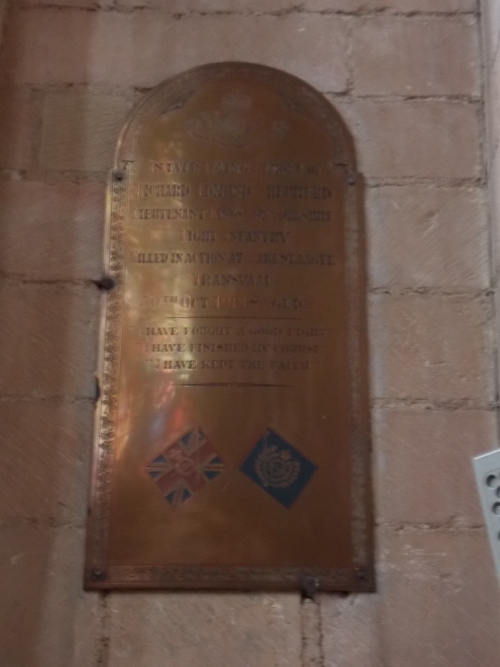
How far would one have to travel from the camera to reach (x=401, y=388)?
1.83m

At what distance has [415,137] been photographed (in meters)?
2.00

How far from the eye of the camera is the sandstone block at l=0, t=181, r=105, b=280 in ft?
6.19

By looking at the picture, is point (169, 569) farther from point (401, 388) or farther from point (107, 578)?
point (401, 388)

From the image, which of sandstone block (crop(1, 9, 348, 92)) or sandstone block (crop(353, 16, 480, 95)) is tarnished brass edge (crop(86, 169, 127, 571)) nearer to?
sandstone block (crop(1, 9, 348, 92))

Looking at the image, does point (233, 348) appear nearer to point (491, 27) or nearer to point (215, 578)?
point (215, 578)

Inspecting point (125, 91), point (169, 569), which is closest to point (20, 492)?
point (169, 569)

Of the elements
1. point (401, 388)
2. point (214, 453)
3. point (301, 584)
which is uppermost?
point (401, 388)

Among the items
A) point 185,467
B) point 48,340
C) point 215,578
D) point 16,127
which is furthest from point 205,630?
point 16,127

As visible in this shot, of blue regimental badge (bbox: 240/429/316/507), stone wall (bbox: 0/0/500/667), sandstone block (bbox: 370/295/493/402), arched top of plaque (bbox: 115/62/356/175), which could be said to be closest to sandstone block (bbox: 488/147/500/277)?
stone wall (bbox: 0/0/500/667)

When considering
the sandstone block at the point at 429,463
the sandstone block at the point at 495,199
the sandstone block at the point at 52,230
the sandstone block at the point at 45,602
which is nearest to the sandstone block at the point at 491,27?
the sandstone block at the point at 495,199

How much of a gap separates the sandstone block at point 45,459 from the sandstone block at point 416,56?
1.23 m

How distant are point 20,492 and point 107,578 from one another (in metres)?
0.30

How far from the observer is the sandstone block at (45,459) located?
174cm

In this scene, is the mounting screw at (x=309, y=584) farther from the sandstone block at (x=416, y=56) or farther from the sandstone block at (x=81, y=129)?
the sandstone block at (x=416, y=56)
